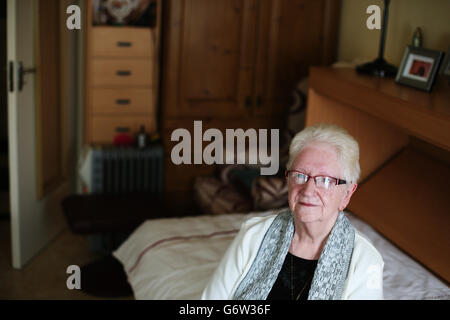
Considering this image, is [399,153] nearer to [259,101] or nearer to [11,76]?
[259,101]

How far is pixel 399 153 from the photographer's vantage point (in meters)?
2.69

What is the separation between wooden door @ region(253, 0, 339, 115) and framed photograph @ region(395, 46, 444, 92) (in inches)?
53.6

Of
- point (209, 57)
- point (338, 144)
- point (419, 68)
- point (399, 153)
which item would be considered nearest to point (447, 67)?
point (419, 68)

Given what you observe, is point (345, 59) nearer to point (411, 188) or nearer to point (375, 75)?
point (375, 75)

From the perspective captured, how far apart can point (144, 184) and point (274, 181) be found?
0.90 metres

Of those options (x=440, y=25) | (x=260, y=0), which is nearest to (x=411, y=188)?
(x=440, y=25)

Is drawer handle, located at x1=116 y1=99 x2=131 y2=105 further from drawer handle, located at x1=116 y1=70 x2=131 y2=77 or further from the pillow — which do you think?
the pillow

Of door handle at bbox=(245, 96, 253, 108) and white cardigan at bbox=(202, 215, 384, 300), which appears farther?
door handle at bbox=(245, 96, 253, 108)

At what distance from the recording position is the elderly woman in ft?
4.48

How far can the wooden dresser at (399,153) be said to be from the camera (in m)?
2.01

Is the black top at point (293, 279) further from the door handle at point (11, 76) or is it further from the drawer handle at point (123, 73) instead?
the drawer handle at point (123, 73)

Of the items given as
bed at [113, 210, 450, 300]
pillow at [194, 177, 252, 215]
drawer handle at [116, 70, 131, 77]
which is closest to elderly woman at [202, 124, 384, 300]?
bed at [113, 210, 450, 300]

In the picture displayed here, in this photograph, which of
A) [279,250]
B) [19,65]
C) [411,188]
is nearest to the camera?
[279,250]

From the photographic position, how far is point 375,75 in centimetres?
262
